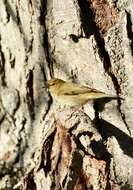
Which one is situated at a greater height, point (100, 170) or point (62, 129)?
point (62, 129)

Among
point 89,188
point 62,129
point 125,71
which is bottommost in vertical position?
point 89,188

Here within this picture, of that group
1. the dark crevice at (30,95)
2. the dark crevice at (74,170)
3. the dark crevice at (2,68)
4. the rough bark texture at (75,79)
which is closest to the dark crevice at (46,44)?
the rough bark texture at (75,79)

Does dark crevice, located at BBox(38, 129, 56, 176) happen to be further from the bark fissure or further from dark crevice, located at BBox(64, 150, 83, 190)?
the bark fissure

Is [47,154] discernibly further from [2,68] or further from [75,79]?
[2,68]

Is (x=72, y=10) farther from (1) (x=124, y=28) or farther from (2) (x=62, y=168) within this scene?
(2) (x=62, y=168)

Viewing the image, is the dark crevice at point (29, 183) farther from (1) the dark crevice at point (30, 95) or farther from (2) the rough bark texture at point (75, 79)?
(1) the dark crevice at point (30, 95)

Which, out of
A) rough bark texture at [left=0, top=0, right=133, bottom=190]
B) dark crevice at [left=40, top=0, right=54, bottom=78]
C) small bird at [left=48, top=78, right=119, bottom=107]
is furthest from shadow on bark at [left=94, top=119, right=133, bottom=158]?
dark crevice at [left=40, top=0, right=54, bottom=78]

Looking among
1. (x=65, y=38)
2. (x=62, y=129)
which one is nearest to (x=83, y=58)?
(x=65, y=38)
